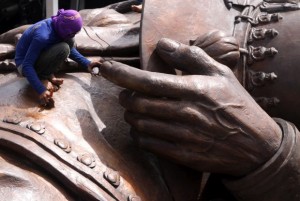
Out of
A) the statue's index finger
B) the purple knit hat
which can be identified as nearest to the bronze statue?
the statue's index finger

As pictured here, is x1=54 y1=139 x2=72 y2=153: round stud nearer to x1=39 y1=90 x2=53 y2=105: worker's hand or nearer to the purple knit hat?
x1=39 y1=90 x2=53 y2=105: worker's hand

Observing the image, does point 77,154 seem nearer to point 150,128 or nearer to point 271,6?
point 150,128

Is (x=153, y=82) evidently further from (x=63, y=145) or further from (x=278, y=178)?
(x=278, y=178)

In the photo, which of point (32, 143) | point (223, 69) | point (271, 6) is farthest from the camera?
point (271, 6)

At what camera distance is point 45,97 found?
1.44 meters

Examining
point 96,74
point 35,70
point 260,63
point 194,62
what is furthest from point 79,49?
point 260,63

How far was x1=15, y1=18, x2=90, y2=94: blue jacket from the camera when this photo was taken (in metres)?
1.45

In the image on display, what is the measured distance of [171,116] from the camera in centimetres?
133

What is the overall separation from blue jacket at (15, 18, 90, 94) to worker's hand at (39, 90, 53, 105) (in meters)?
0.01

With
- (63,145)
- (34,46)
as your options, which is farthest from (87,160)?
(34,46)

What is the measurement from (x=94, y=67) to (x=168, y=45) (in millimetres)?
279

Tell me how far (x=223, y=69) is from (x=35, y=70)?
1.68ft

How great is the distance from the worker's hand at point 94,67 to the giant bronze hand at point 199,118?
7.7 inches

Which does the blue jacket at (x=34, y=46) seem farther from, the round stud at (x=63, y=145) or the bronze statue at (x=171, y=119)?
the round stud at (x=63, y=145)
